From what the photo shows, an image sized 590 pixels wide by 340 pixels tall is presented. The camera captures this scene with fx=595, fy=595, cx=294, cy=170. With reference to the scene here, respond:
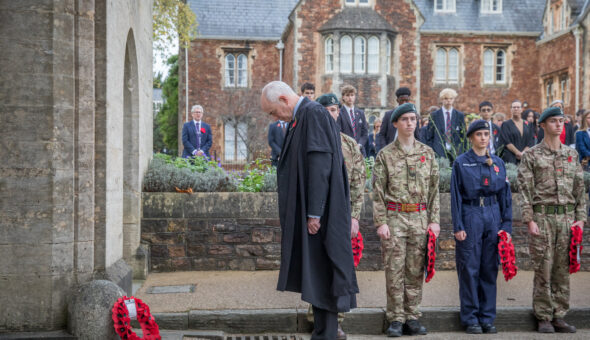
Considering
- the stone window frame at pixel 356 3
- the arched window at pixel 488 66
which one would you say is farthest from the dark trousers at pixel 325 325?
the arched window at pixel 488 66

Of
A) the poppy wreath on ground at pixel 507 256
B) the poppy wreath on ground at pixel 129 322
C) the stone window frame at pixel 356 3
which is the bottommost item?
the poppy wreath on ground at pixel 129 322

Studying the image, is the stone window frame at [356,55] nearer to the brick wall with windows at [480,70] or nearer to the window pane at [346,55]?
the window pane at [346,55]

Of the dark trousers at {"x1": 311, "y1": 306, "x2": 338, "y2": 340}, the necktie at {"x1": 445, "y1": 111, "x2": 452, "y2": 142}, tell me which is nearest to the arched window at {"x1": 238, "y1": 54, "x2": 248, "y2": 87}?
the necktie at {"x1": 445, "y1": 111, "x2": 452, "y2": 142}

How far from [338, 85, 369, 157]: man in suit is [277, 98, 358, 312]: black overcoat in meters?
3.79

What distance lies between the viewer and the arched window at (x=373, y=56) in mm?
27812

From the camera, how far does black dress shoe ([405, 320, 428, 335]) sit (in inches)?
230

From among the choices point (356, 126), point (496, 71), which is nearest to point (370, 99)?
point (496, 71)

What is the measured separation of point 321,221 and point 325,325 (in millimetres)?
786

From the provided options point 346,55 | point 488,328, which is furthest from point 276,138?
point 346,55

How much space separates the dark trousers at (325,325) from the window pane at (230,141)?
1055 inches

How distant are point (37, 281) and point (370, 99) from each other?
23.4 meters

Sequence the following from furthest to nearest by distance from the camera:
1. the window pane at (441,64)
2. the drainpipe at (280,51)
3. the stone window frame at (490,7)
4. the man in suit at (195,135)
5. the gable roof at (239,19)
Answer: the stone window frame at (490,7) < the window pane at (441,64) < the gable roof at (239,19) < the drainpipe at (280,51) < the man in suit at (195,135)

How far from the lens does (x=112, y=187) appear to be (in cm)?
612

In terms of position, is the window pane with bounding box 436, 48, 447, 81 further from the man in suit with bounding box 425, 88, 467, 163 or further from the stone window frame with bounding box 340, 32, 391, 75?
the man in suit with bounding box 425, 88, 467, 163
